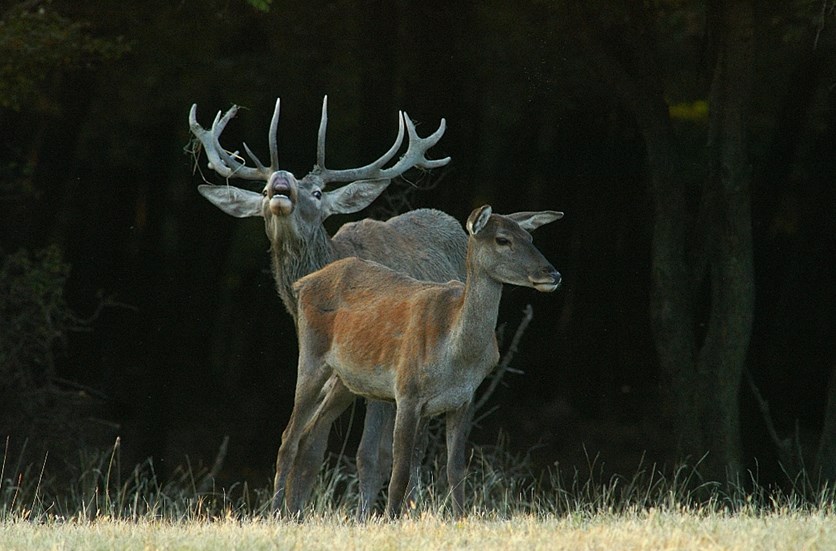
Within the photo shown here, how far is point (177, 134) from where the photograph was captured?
15406 mm

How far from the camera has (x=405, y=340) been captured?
813cm

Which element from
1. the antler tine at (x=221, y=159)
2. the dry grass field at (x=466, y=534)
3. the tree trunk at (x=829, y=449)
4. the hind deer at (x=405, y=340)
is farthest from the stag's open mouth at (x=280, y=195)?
the tree trunk at (x=829, y=449)

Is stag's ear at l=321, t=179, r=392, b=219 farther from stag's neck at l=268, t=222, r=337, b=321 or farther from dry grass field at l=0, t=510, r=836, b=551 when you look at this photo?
dry grass field at l=0, t=510, r=836, b=551

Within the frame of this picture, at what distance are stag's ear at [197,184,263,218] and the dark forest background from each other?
2.34 meters

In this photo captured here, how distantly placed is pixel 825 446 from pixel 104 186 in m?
7.74

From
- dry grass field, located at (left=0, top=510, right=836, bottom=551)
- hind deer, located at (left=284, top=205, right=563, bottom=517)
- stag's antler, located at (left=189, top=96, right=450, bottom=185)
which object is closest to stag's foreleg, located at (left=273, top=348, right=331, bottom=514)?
hind deer, located at (left=284, top=205, right=563, bottom=517)

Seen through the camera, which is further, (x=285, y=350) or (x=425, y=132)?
(x=285, y=350)

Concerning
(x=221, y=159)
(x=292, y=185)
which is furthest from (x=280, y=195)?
(x=221, y=159)

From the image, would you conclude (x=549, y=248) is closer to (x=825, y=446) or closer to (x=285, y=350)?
(x=285, y=350)

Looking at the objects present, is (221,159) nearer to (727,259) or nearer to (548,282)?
(548,282)

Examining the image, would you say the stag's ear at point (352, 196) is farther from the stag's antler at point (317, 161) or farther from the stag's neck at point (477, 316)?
the stag's neck at point (477, 316)

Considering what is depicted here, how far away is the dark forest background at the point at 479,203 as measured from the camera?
12031 millimetres

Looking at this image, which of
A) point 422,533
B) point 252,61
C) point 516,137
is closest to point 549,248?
point 516,137

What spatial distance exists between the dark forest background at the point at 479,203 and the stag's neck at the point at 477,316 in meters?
4.25
